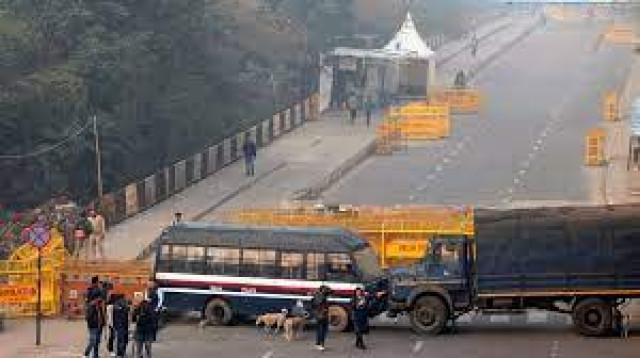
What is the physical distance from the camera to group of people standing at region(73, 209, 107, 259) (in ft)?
121

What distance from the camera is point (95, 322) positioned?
26.9 m

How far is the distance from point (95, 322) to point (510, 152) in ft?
108

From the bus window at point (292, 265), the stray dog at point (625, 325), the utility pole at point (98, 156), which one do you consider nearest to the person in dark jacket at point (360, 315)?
the bus window at point (292, 265)

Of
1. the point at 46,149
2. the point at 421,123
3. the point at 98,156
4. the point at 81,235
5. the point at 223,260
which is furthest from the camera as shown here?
the point at 421,123

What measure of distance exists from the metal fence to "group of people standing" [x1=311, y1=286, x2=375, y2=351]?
1651 centimetres

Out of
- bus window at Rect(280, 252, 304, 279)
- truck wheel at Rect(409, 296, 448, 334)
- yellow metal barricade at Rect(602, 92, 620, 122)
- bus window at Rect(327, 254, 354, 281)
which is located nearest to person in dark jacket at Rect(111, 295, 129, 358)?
bus window at Rect(280, 252, 304, 279)

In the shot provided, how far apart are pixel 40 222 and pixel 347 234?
11.4 meters

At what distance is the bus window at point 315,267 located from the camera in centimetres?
3002

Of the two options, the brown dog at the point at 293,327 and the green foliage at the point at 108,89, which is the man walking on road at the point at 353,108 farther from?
the brown dog at the point at 293,327

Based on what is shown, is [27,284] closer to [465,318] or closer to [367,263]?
[367,263]

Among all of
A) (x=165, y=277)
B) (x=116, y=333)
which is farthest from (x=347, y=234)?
(x=116, y=333)

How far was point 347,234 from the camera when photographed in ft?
100

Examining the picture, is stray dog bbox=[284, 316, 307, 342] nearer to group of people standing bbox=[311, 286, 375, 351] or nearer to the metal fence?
group of people standing bbox=[311, 286, 375, 351]

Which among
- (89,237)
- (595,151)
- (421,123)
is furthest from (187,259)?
(421,123)
